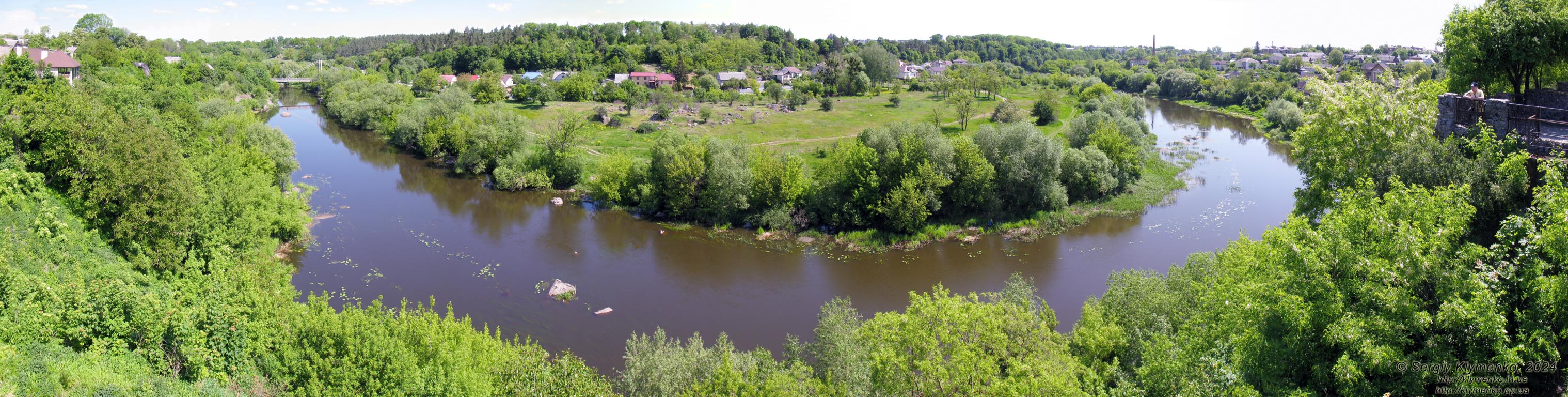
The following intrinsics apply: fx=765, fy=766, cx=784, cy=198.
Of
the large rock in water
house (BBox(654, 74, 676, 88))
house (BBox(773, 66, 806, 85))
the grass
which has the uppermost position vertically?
house (BBox(773, 66, 806, 85))

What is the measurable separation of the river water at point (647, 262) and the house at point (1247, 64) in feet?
303

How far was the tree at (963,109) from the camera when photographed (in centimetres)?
5859

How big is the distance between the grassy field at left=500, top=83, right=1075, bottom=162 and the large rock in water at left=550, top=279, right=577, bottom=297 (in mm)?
18868

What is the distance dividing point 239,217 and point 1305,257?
28.6 m

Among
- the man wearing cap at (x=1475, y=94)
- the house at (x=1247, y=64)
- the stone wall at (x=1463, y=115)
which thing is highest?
the house at (x=1247, y=64)

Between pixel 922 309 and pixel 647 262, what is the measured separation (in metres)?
17.9

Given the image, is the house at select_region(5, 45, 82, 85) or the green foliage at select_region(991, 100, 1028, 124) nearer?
the house at select_region(5, 45, 82, 85)

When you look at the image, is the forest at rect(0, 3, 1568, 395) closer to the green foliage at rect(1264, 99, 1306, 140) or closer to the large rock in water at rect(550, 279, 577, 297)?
the large rock in water at rect(550, 279, 577, 297)

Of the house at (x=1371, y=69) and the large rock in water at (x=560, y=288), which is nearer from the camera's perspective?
the large rock in water at (x=560, y=288)

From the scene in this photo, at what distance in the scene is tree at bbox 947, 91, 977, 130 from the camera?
5859 centimetres

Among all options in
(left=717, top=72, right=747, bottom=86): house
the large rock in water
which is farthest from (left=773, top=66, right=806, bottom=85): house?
the large rock in water

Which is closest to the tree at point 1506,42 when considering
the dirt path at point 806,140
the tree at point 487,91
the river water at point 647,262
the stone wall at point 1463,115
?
the stone wall at point 1463,115

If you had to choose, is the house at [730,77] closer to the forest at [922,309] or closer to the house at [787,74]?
the house at [787,74]

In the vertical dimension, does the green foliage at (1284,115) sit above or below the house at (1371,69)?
below
